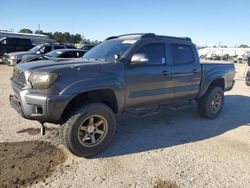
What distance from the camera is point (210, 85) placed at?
6.72 m

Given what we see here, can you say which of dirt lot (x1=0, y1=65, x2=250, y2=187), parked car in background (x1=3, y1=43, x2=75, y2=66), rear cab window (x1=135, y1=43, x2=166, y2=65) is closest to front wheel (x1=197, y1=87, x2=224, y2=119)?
dirt lot (x1=0, y1=65, x2=250, y2=187)

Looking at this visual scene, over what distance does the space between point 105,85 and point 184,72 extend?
7.36 feet

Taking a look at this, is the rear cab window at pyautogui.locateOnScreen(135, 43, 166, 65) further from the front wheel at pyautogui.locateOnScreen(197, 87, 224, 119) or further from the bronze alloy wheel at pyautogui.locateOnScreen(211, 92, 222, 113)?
the bronze alloy wheel at pyautogui.locateOnScreen(211, 92, 222, 113)

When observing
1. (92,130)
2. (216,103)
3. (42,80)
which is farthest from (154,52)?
(216,103)

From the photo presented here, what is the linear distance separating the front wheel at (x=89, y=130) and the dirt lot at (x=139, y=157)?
0.58ft

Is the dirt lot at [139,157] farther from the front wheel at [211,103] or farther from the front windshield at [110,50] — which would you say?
the front windshield at [110,50]

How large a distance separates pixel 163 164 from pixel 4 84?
8523 millimetres

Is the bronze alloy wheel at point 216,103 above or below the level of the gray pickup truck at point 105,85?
below

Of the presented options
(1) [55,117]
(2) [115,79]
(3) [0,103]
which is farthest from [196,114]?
(3) [0,103]

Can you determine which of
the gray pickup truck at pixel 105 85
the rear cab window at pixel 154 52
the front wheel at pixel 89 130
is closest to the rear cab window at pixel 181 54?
the gray pickup truck at pixel 105 85

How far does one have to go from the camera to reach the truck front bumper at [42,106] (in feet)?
12.4

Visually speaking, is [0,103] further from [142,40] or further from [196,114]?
[196,114]

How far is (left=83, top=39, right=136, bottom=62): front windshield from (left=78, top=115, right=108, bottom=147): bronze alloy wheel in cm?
112

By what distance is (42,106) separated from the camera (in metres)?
3.78
